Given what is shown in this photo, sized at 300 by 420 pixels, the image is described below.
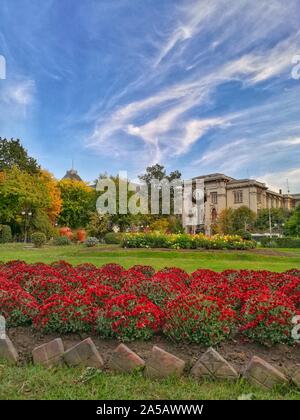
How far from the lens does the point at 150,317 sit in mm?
3760

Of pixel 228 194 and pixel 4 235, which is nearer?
pixel 4 235

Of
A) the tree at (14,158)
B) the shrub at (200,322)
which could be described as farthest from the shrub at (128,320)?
the tree at (14,158)

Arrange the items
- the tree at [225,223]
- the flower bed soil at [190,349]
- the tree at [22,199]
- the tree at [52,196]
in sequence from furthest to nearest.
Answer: the tree at [225,223] → the tree at [52,196] → the tree at [22,199] → the flower bed soil at [190,349]

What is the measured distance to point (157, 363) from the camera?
316 cm

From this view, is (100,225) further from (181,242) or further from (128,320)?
(128,320)

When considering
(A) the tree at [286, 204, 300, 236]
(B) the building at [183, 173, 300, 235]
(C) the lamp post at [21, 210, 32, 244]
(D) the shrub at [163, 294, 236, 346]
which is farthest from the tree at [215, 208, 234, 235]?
(D) the shrub at [163, 294, 236, 346]

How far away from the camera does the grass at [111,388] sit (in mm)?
2840

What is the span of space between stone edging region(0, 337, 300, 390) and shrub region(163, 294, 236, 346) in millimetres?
353

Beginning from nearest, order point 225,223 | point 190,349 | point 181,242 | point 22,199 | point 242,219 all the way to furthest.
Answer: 1. point 190,349
2. point 181,242
3. point 22,199
4. point 225,223
5. point 242,219

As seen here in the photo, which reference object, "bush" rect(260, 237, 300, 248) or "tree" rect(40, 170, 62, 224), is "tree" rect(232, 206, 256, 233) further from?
"tree" rect(40, 170, 62, 224)

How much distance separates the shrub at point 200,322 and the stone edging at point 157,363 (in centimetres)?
35

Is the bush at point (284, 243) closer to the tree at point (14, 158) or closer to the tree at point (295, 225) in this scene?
the tree at point (295, 225)

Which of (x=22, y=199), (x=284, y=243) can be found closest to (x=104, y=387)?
(x=284, y=243)

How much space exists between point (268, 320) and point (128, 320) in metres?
1.35
